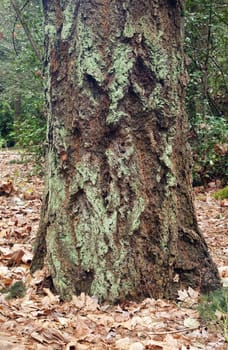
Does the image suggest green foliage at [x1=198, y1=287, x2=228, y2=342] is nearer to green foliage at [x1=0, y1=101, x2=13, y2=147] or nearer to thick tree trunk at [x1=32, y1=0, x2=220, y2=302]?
thick tree trunk at [x1=32, y1=0, x2=220, y2=302]

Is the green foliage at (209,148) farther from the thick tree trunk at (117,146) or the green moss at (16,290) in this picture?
the green moss at (16,290)

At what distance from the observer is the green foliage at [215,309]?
216cm

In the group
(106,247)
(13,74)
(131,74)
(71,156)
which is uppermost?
(13,74)

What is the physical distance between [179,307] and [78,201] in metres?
0.82

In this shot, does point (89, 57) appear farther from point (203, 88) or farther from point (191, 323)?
point (203, 88)

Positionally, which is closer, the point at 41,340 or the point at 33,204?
the point at 41,340

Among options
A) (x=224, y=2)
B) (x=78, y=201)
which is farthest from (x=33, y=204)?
(x=224, y=2)

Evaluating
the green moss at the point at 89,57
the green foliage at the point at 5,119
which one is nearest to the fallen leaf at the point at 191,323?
the green moss at the point at 89,57

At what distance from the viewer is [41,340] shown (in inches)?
73.6

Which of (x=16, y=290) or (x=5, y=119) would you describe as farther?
(x=5, y=119)

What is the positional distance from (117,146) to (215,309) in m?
1.02

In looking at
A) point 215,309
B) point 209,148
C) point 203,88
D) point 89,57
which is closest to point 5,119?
point 203,88

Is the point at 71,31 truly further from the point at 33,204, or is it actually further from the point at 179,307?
the point at 33,204

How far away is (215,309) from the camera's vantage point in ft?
7.44
